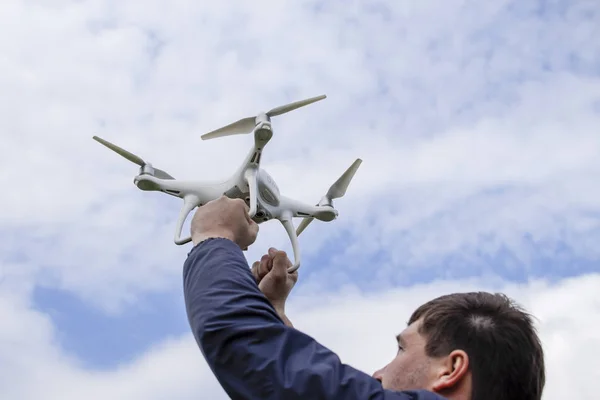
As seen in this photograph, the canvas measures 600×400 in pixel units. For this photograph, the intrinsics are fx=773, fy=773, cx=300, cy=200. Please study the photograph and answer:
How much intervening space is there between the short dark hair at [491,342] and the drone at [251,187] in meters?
10.1

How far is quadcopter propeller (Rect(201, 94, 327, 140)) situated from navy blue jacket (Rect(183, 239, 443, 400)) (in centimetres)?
1359

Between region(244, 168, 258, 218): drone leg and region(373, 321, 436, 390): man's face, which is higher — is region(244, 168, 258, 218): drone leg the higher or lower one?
the higher one

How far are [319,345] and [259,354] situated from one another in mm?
193

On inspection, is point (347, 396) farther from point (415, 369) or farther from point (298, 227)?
point (298, 227)

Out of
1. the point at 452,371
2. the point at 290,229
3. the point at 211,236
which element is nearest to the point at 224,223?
the point at 211,236

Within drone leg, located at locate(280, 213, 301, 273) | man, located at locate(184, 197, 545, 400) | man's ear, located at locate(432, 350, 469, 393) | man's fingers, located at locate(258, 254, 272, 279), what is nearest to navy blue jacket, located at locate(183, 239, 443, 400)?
man, located at locate(184, 197, 545, 400)

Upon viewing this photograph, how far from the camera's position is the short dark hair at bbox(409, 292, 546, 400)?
7.72 ft

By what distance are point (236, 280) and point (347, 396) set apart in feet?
1.52

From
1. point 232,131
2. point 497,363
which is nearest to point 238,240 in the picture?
point 497,363

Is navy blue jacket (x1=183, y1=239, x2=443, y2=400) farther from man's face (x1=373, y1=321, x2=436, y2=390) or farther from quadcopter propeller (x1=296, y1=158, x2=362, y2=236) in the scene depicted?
quadcopter propeller (x1=296, y1=158, x2=362, y2=236)

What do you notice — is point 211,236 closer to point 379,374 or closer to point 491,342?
point 379,374

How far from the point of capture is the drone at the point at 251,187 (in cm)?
1423

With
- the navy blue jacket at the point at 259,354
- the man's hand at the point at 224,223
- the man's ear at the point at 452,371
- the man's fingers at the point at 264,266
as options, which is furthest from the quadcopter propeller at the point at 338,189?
the navy blue jacket at the point at 259,354

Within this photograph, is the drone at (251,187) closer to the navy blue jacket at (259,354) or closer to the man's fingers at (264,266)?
Result: the man's fingers at (264,266)
